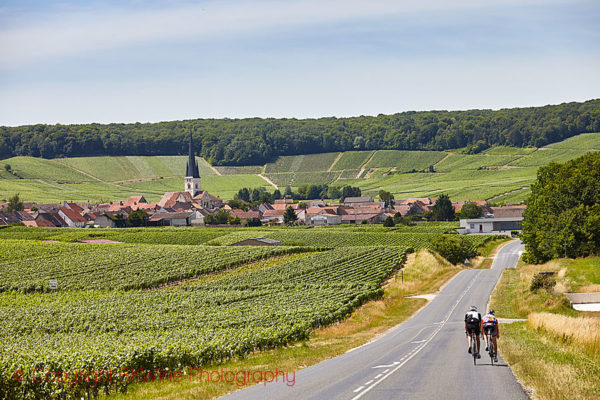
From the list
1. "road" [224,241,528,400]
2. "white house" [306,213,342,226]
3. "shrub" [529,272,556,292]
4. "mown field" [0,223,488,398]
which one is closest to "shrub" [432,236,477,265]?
"mown field" [0,223,488,398]

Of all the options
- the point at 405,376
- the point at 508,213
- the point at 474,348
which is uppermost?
the point at 474,348

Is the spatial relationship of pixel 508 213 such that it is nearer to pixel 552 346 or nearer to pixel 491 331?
pixel 552 346

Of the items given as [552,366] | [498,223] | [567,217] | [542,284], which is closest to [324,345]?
[552,366]

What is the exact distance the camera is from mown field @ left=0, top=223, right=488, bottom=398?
70.7 ft

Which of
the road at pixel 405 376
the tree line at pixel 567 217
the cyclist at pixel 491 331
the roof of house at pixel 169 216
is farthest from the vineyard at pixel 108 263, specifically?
the roof of house at pixel 169 216

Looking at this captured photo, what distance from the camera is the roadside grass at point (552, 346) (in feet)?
51.4

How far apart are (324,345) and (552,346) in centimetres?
962

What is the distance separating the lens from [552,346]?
74.7 feet

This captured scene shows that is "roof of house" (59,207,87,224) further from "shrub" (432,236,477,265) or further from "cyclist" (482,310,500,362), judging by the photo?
"cyclist" (482,310,500,362)

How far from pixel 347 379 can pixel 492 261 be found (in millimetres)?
68059

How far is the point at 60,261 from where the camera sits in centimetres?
7450

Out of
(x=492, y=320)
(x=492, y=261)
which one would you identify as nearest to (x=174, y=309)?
(x=492, y=320)

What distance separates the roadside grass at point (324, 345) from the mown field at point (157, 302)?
845 millimetres

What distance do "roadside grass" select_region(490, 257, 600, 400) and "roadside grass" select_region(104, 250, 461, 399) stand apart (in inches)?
232
